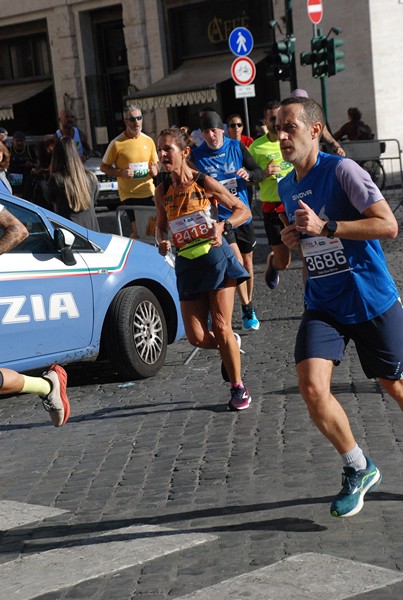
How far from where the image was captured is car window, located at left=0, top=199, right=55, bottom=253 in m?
8.71

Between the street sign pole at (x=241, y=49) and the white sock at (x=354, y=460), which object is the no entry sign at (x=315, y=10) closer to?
the street sign pole at (x=241, y=49)

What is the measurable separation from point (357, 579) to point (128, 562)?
998mm

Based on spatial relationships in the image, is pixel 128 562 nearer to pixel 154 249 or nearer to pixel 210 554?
pixel 210 554

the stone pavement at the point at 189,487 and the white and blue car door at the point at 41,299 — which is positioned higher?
the white and blue car door at the point at 41,299

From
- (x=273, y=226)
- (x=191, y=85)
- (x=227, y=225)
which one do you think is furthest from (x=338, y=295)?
(x=191, y=85)

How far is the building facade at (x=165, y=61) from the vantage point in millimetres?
30375

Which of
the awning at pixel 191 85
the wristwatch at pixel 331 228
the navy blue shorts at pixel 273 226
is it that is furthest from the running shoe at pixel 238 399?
the awning at pixel 191 85

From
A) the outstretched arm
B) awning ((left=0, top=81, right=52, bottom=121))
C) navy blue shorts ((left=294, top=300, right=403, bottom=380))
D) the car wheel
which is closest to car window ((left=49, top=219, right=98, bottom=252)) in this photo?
the car wheel

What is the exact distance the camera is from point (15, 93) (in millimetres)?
38188

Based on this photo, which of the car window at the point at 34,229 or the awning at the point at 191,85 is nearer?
the car window at the point at 34,229

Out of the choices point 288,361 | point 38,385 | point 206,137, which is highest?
point 206,137

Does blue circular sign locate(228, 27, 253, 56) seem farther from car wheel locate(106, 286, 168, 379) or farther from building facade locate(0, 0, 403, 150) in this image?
car wheel locate(106, 286, 168, 379)

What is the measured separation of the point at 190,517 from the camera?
5594 millimetres

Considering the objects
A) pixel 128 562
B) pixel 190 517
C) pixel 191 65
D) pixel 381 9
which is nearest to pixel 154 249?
pixel 190 517
